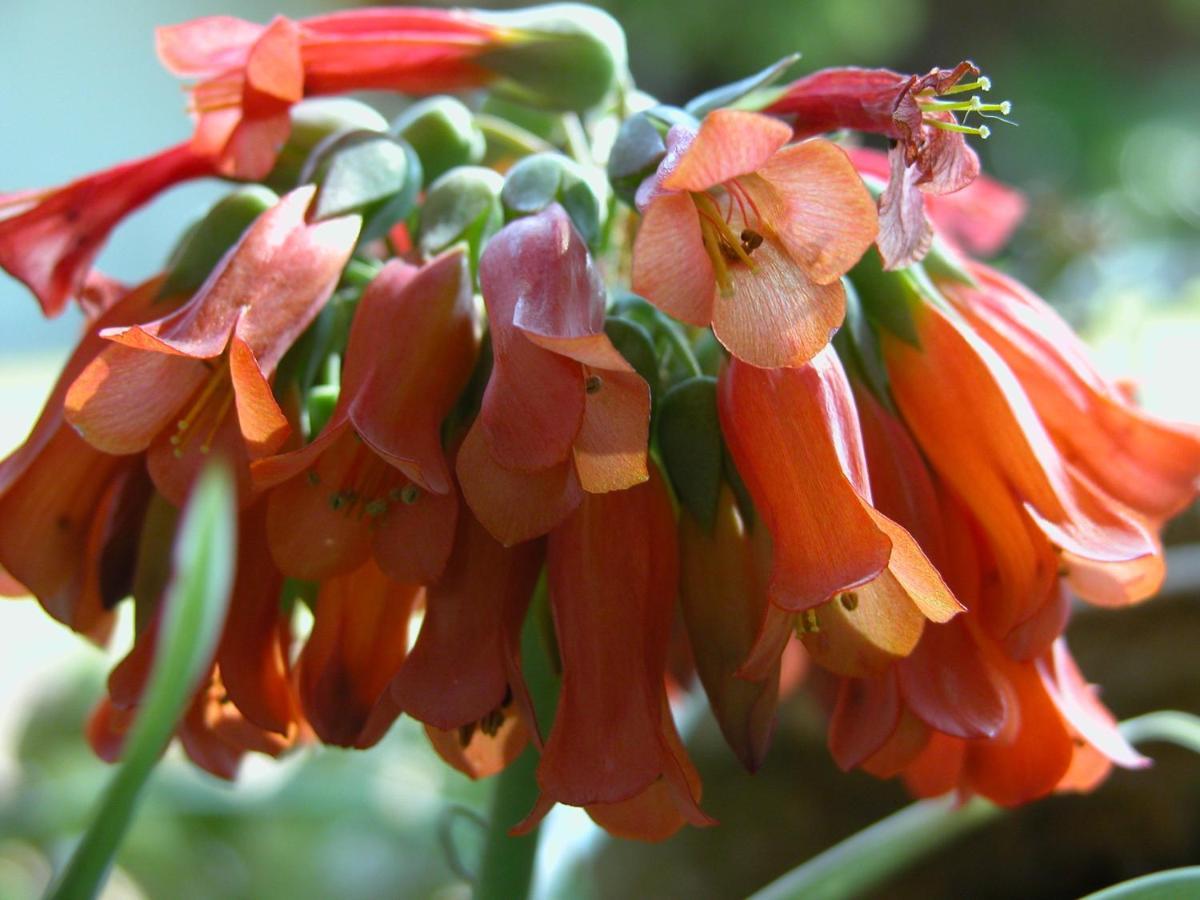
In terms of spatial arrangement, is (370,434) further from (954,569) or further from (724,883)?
(724,883)

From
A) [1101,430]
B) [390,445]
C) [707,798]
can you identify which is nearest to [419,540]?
[390,445]

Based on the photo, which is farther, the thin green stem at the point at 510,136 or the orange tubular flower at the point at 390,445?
the thin green stem at the point at 510,136

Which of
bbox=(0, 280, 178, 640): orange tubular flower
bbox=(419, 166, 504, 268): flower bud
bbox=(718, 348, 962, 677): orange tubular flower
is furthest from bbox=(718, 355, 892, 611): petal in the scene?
bbox=(0, 280, 178, 640): orange tubular flower

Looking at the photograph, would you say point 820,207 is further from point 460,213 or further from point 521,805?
point 521,805

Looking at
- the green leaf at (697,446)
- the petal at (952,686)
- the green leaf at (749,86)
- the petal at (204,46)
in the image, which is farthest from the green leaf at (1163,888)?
the petal at (204,46)

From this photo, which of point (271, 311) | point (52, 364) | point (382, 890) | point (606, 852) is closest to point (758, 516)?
point (271, 311)

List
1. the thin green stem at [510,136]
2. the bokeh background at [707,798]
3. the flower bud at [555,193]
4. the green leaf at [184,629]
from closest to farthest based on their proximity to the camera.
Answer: the green leaf at [184,629]
the flower bud at [555,193]
the thin green stem at [510,136]
the bokeh background at [707,798]

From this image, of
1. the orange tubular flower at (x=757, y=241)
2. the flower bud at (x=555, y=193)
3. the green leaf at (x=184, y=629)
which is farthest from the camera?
the flower bud at (x=555, y=193)

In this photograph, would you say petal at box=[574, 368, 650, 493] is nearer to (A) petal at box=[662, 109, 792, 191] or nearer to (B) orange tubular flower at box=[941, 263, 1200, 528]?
(A) petal at box=[662, 109, 792, 191]

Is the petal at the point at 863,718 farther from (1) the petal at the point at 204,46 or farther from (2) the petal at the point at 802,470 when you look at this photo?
(1) the petal at the point at 204,46
